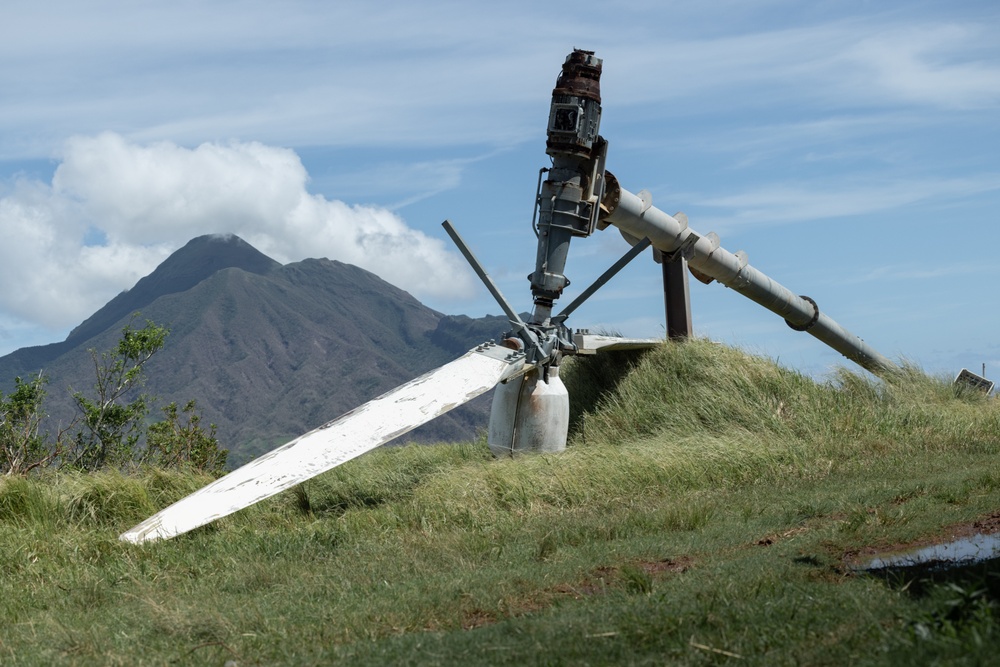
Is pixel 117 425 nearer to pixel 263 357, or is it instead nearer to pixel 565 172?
pixel 565 172

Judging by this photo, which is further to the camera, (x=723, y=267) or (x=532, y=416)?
(x=723, y=267)

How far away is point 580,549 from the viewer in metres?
6.89

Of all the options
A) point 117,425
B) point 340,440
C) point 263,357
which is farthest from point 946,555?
point 263,357

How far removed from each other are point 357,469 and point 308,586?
228 inches

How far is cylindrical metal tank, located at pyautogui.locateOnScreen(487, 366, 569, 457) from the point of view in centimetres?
1162

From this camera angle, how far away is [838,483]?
9305mm

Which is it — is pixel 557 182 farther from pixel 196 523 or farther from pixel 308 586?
pixel 308 586

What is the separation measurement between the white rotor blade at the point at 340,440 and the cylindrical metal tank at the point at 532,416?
20.0 inches

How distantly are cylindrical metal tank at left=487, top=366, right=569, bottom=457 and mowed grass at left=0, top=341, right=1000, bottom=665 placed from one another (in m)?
0.38

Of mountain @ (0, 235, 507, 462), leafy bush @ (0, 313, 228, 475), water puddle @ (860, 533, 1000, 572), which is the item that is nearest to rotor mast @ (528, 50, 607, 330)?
leafy bush @ (0, 313, 228, 475)

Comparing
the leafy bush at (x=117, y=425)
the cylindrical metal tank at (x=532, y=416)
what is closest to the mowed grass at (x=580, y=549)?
the cylindrical metal tank at (x=532, y=416)

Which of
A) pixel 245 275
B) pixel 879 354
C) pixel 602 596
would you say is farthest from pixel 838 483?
pixel 245 275

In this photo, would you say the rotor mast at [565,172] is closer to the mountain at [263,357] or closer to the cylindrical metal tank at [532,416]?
the cylindrical metal tank at [532,416]

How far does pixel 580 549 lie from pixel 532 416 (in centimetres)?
476
